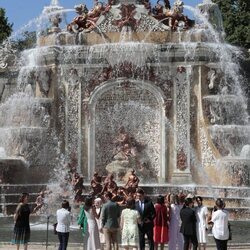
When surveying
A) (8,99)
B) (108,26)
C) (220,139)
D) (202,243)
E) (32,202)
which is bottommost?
(202,243)

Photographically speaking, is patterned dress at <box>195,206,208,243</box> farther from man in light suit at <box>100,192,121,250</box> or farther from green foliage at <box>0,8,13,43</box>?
green foliage at <box>0,8,13,43</box>

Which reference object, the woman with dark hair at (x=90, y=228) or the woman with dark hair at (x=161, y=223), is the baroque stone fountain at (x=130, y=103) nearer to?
the woman with dark hair at (x=161, y=223)

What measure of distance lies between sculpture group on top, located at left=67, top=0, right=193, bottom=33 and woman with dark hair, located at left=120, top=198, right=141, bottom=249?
65.3ft

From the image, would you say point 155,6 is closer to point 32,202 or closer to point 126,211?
point 32,202

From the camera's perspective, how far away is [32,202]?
3216 centimetres

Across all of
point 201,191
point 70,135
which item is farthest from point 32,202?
point 201,191

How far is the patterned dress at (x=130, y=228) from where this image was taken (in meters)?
16.7

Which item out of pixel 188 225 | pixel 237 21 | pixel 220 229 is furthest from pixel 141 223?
pixel 237 21

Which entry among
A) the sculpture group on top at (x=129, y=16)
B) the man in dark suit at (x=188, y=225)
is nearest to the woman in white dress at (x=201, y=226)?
the man in dark suit at (x=188, y=225)

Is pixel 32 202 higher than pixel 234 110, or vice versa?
pixel 234 110

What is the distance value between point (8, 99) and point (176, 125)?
26.4 ft

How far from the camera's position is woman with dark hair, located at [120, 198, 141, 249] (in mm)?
16734

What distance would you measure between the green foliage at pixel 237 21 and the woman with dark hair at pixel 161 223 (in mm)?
39893

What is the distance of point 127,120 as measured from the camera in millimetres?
35250
